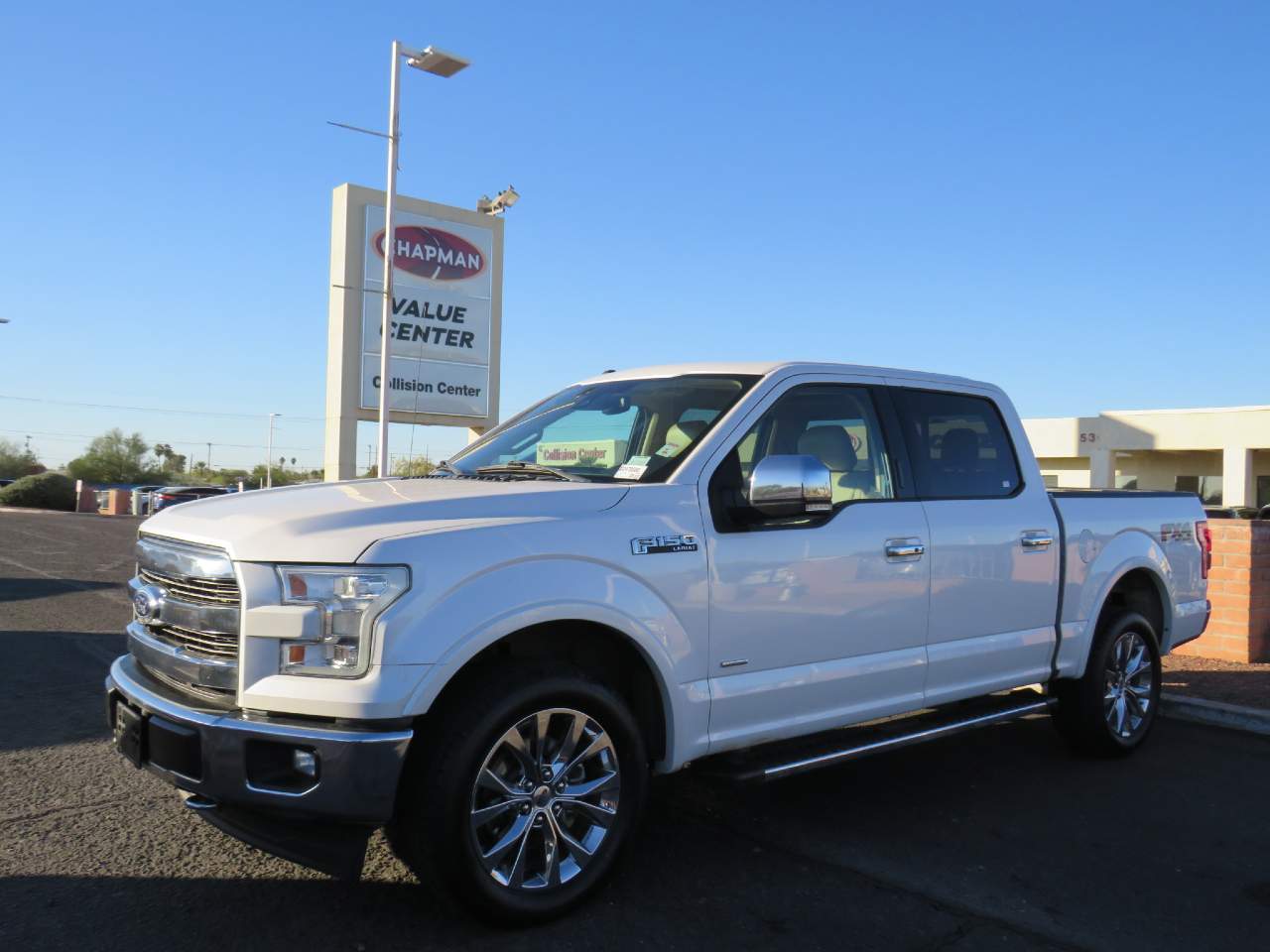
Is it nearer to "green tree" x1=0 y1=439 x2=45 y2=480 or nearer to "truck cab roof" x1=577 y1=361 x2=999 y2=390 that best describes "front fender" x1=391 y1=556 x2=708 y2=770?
"truck cab roof" x1=577 y1=361 x2=999 y2=390

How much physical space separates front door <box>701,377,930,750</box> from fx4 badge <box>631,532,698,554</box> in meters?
0.10

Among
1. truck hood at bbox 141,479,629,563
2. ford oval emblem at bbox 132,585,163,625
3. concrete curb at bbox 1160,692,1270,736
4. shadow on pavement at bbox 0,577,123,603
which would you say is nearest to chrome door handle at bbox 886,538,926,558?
truck hood at bbox 141,479,629,563

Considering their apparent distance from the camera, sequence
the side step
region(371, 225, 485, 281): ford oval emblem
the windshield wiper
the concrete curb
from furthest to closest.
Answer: region(371, 225, 485, 281): ford oval emblem → the concrete curb → the windshield wiper → the side step

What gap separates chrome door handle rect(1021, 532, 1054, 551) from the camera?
5.42 meters

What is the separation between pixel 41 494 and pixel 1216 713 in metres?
52.6

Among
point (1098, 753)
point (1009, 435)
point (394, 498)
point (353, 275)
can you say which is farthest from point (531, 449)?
point (353, 275)

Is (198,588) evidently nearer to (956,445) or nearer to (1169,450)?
(956,445)

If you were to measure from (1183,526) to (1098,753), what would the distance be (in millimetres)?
1601

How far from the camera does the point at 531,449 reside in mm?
4930

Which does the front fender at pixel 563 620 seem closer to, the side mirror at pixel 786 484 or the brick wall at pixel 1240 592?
the side mirror at pixel 786 484

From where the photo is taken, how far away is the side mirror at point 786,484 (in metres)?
4.05

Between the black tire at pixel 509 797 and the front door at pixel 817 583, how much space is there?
0.51 meters

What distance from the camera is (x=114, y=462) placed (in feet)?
316

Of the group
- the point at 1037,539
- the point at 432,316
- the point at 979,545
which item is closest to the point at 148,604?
the point at 979,545
